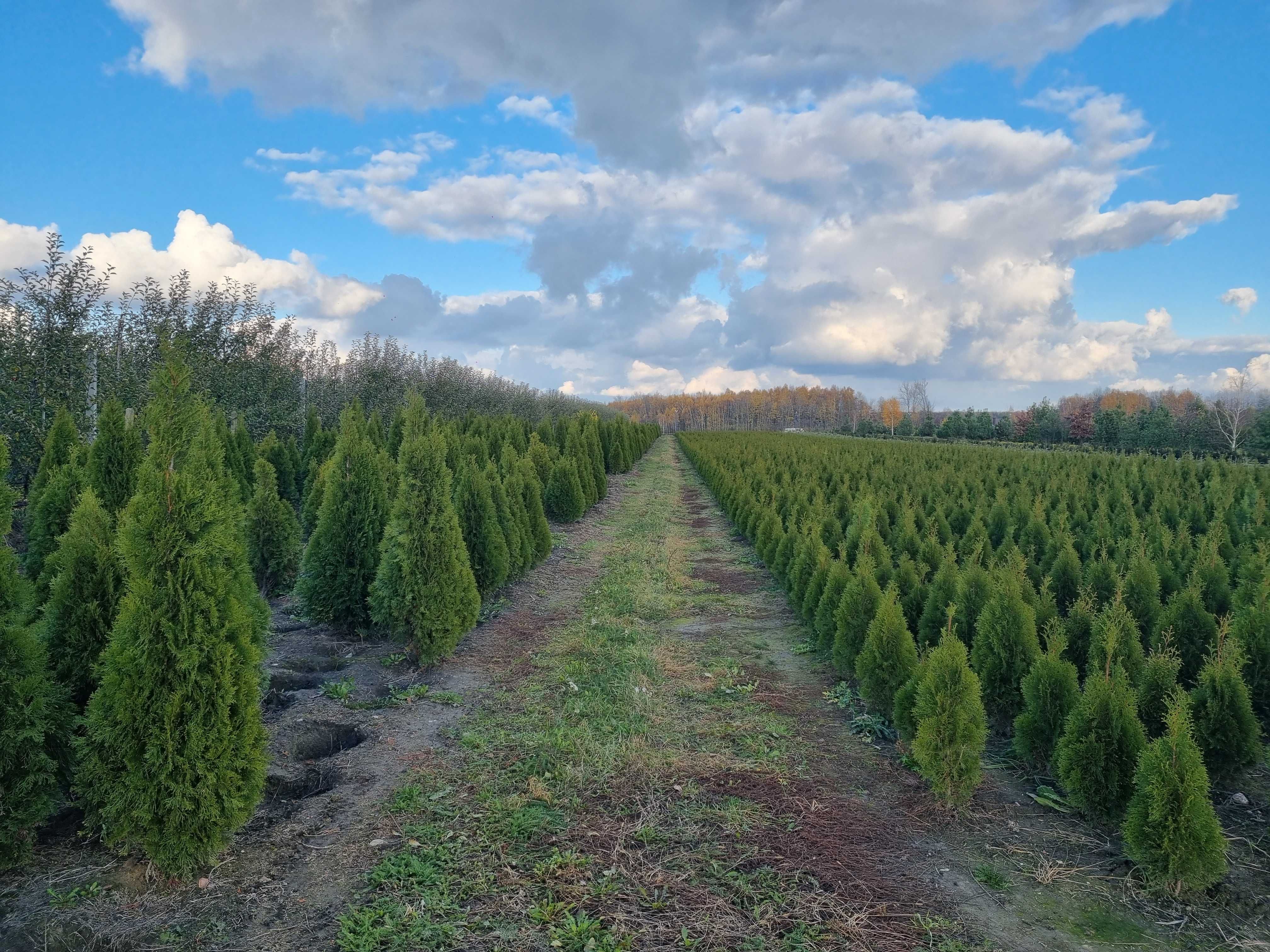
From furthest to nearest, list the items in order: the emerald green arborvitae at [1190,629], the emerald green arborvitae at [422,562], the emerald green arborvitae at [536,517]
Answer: the emerald green arborvitae at [536,517] < the emerald green arborvitae at [422,562] < the emerald green arborvitae at [1190,629]

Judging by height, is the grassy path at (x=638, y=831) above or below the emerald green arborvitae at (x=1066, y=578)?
below

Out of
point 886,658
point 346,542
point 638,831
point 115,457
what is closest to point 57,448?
point 115,457

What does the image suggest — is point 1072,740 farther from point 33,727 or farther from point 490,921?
point 33,727

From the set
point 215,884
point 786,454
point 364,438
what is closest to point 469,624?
point 364,438

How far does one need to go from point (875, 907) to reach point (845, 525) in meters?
11.1

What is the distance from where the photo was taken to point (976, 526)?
10664 millimetres

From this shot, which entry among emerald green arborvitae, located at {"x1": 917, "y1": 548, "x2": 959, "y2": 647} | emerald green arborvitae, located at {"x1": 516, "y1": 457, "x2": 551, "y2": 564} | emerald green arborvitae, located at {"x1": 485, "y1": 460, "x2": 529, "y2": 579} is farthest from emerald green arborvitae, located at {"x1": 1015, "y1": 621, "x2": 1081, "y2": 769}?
emerald green arborvitae, located at {"x1": 516, "y1": 457, "x2": 551, "y2": 564}

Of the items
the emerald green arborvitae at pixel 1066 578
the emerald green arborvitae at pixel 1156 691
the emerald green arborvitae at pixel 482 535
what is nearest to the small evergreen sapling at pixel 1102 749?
the emerald green arborvitae at pixel 1156 691

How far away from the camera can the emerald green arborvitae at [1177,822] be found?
11.7 ft

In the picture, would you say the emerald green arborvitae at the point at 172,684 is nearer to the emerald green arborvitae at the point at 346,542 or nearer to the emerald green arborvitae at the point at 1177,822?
the emerald green arborvitae at the point at 346,542

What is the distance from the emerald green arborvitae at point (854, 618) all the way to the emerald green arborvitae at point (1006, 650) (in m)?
1.03

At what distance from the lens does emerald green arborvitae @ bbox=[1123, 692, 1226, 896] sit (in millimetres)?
3568

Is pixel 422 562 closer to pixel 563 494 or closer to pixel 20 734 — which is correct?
pixel 20 734

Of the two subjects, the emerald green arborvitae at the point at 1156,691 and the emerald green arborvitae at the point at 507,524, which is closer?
the emerald green arborvitae at the point at 1156,691
